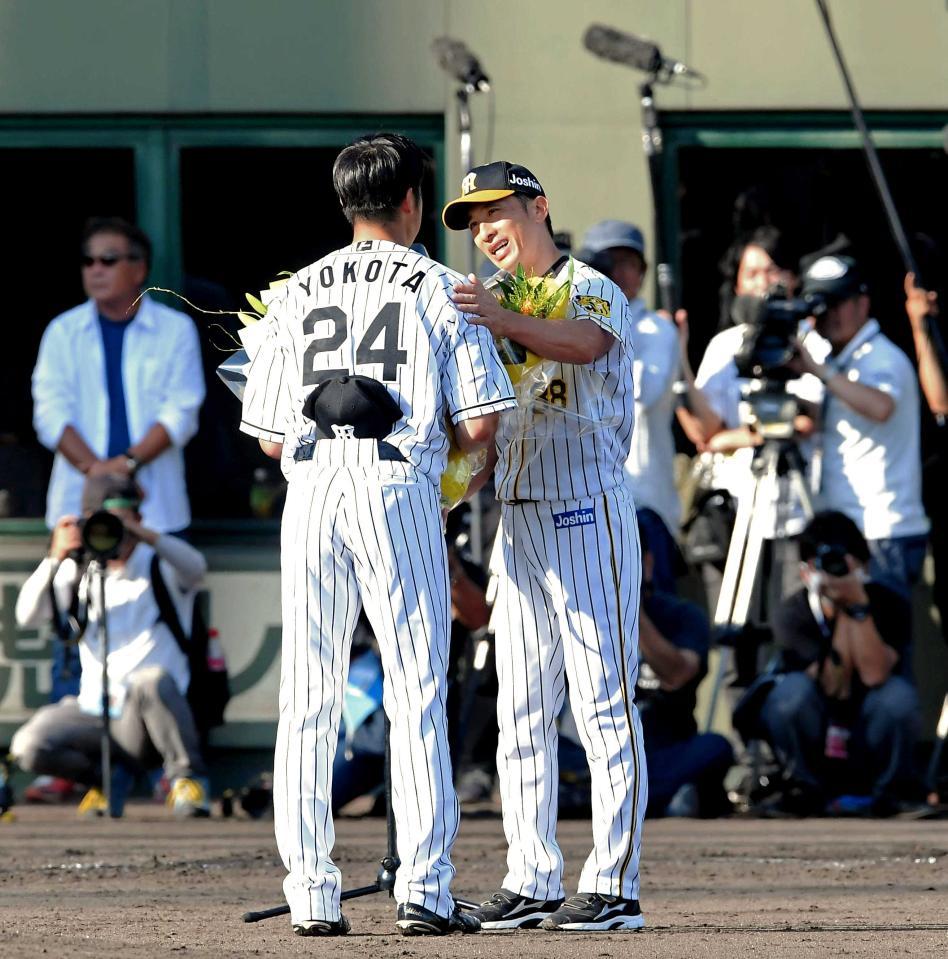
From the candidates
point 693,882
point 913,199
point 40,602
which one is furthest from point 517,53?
point 693,882

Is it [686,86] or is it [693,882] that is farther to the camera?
[686,86]

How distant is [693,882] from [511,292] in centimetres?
243

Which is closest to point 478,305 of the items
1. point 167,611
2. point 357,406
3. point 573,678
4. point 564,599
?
point 357,406

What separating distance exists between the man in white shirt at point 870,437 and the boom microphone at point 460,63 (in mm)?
1881

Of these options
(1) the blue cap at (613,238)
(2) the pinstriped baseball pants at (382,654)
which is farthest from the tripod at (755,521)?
(2) the pinstriped baseball pants at (382,654)

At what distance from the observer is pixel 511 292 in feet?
19.1

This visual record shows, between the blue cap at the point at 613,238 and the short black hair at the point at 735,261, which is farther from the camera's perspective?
the short black hair at the point at 735,261

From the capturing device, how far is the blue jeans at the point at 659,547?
9391mm

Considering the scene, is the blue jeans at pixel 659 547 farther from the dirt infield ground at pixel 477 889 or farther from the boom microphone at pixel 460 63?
the boom microphone at pixel 460 63

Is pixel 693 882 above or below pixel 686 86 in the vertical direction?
below

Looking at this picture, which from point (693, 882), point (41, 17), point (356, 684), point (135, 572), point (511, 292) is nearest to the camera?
point (511, 292)

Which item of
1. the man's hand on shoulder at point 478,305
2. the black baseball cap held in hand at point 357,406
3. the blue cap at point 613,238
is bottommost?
the black baseball cap held in hand at point 357,406

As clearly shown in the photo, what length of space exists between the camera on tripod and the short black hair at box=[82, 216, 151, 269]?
2744 millimetres

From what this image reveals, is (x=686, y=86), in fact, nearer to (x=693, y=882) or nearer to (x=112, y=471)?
(x=112, y=471)
